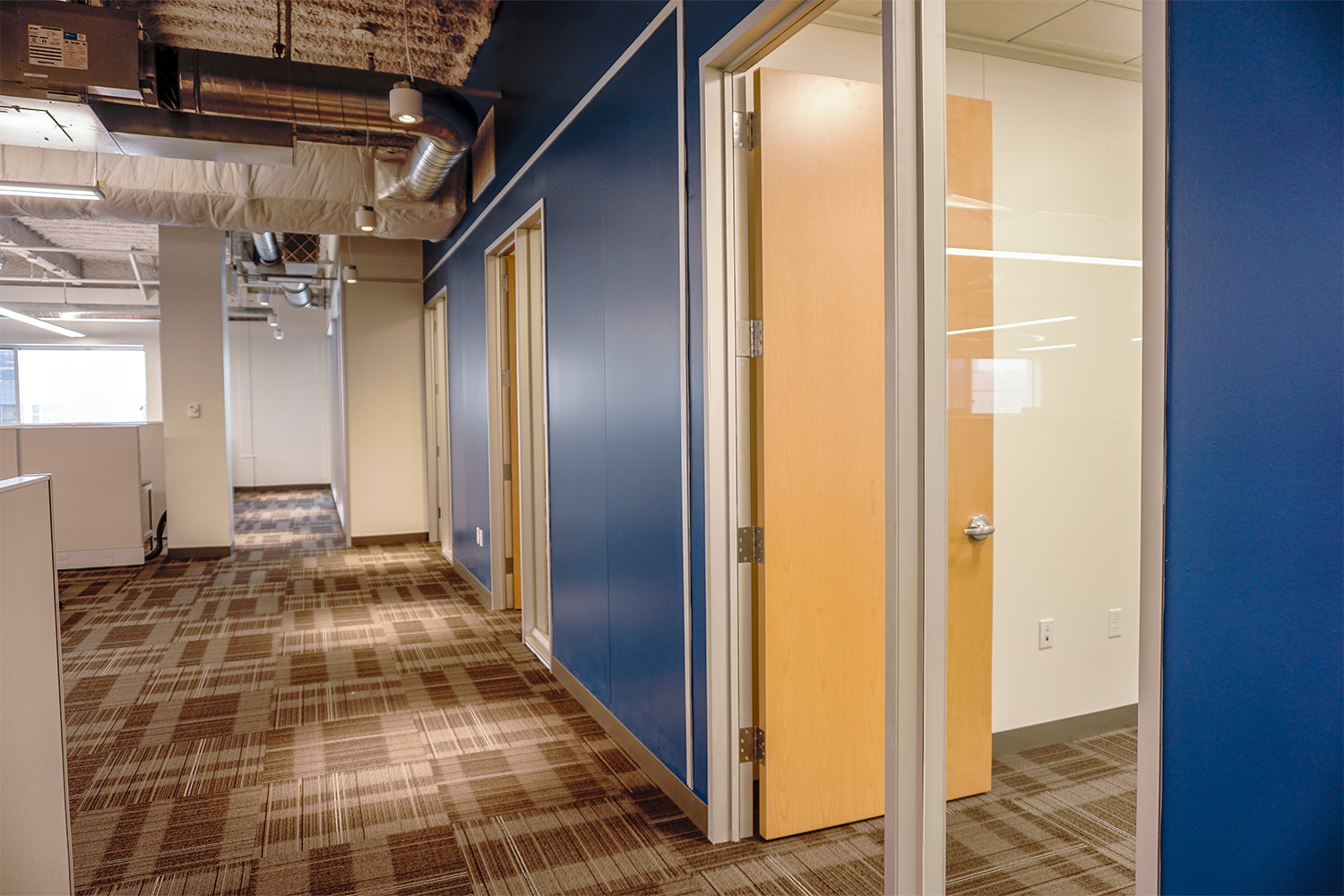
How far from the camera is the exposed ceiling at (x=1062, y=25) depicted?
47.5 inches

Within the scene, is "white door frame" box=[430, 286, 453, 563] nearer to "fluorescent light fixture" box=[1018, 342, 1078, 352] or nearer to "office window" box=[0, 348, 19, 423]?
"fluorescent light fixture" box=[1018, 342, 1078, 352]

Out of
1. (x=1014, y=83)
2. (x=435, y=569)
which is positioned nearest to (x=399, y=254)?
(x=435, y=569)

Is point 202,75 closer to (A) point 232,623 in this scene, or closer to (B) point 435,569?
(A) point 232,623

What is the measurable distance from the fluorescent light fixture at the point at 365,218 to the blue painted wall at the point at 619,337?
1706 millimetres

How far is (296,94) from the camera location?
4070 mm

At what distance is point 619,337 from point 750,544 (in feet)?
3.25

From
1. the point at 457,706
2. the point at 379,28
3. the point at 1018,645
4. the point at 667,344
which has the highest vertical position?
the point at 379,28

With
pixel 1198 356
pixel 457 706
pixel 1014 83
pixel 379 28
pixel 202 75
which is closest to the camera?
pixel 1198 356

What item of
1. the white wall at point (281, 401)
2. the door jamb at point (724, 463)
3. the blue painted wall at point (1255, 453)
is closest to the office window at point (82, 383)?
the white wall at point (281, 401)

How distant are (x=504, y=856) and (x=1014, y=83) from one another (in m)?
2.24

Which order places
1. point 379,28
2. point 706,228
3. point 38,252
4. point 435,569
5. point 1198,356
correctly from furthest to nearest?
point 38,252 < point 435,569 < point 379,28 < point 706,228 < point 1198,356

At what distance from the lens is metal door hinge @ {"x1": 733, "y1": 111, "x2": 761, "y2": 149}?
2.20 meters

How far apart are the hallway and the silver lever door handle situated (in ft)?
3.34

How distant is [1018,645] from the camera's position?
1.54m
